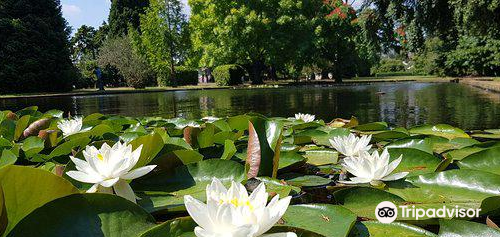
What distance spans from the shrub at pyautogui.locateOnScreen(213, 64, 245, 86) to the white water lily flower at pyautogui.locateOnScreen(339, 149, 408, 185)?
2299 centimetres

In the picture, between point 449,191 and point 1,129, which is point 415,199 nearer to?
point 449,191

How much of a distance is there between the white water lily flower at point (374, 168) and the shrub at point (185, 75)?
90.5 ft

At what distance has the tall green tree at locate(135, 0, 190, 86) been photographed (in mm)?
26812

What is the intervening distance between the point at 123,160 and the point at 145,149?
195 millimetres

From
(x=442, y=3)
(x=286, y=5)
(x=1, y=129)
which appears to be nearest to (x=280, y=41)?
(x=286, y=5)

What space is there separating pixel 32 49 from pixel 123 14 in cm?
1565

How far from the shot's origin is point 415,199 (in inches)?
39.6

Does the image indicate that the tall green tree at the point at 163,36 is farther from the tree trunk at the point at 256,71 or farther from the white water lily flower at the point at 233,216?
the white water lily flower at the point at 233,216

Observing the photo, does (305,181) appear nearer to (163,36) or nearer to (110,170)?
(110,170)

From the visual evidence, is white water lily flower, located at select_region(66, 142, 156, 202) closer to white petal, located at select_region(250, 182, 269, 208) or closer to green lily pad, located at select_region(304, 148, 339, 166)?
white petal, located at select_region(250, 182, 269, 208)

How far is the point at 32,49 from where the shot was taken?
2052 centimetres

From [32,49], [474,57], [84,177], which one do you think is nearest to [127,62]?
[32,49]

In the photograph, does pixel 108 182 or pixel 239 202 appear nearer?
pixel 239 202

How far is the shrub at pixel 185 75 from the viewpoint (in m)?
28.3
